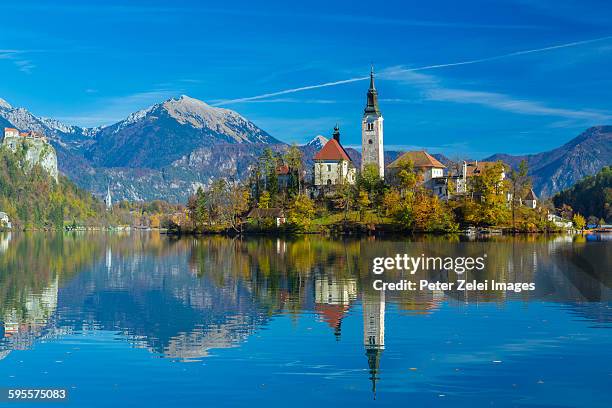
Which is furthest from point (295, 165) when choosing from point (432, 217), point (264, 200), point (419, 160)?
point (432, 217)

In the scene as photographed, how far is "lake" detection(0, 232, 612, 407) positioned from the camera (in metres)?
20.9

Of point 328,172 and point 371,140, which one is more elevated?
point 371,140

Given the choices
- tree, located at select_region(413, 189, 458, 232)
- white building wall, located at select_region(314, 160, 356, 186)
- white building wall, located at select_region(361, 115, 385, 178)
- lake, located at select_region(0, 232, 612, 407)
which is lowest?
lake, located at select_region(0, 232, 612, 407)

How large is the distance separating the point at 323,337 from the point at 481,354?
559 centimetres

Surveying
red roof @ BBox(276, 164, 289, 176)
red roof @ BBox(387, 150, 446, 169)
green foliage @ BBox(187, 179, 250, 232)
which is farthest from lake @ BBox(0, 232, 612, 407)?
red roof @ BBox(276, 164, 289, 176)

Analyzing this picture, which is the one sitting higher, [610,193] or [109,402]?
[610,193]

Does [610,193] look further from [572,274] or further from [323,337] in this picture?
[323,337]

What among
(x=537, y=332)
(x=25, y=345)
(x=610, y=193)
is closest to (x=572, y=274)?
(x=537, y=332)

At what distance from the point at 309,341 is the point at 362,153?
4974 inches

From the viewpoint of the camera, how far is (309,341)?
1073 inches

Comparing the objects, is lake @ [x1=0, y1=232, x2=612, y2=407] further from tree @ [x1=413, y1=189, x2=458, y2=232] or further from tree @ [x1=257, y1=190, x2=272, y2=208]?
tree @ [x1=257, y1=190, x2=272, y2=208]

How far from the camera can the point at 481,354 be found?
24984 mm

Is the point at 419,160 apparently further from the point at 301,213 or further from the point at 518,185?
the point at 301,213

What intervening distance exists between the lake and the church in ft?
313
